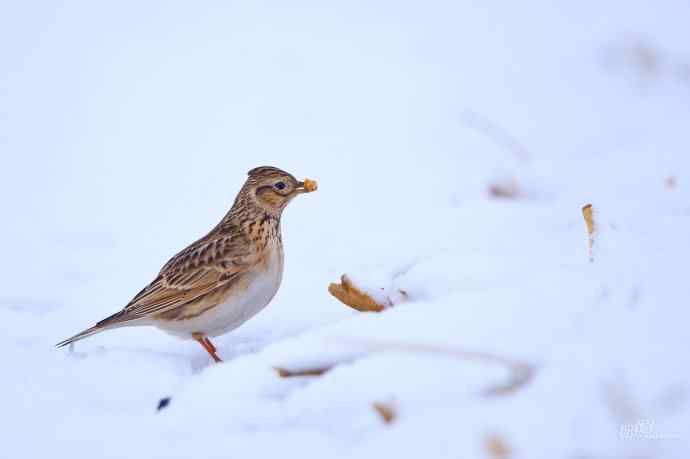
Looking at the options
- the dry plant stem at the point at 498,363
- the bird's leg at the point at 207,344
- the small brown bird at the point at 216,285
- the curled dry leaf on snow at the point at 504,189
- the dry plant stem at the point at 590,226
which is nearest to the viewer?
the dry plant stem at the point at 498,363

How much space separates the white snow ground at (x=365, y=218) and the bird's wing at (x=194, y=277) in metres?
0.29

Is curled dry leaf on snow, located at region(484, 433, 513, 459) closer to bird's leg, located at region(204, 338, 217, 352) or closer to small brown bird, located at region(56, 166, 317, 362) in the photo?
small brown bird, located at region(56, 166, 317, 362)

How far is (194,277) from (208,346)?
473 millimetres

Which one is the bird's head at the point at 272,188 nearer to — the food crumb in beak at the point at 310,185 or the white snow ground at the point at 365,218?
the food crumb in beak at the point at 310,185

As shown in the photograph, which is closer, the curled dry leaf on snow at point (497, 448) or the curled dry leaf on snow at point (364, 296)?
the curled dry leaf on snow at point (497, 448)

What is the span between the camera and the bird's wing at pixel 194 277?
542cm

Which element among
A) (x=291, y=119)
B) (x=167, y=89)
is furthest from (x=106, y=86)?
(x=291, y=119)

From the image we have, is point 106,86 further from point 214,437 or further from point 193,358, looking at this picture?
point 214,437

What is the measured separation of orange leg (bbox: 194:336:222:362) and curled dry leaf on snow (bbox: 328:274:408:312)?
2.62 ft

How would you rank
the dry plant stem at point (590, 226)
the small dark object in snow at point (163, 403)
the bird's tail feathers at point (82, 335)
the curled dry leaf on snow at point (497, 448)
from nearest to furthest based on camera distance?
1. the curled dry leaf on snow at point (497, 448)
2. the small dark object in snow at point (163, 403)
3. the dry plant stem at point (590, 226)
4. the bird's tail feathers at point (82, 335)

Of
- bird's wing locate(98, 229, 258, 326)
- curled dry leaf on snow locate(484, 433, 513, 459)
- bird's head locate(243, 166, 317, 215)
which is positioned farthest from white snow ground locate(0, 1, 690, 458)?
bird's head locate(243, 166, 317, 215)

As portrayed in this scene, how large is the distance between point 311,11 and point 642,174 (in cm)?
756

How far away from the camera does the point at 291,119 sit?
10.5m

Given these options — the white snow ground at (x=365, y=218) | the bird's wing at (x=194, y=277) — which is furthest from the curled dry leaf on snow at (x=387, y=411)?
the bird's wing at (x=194, y=277)
